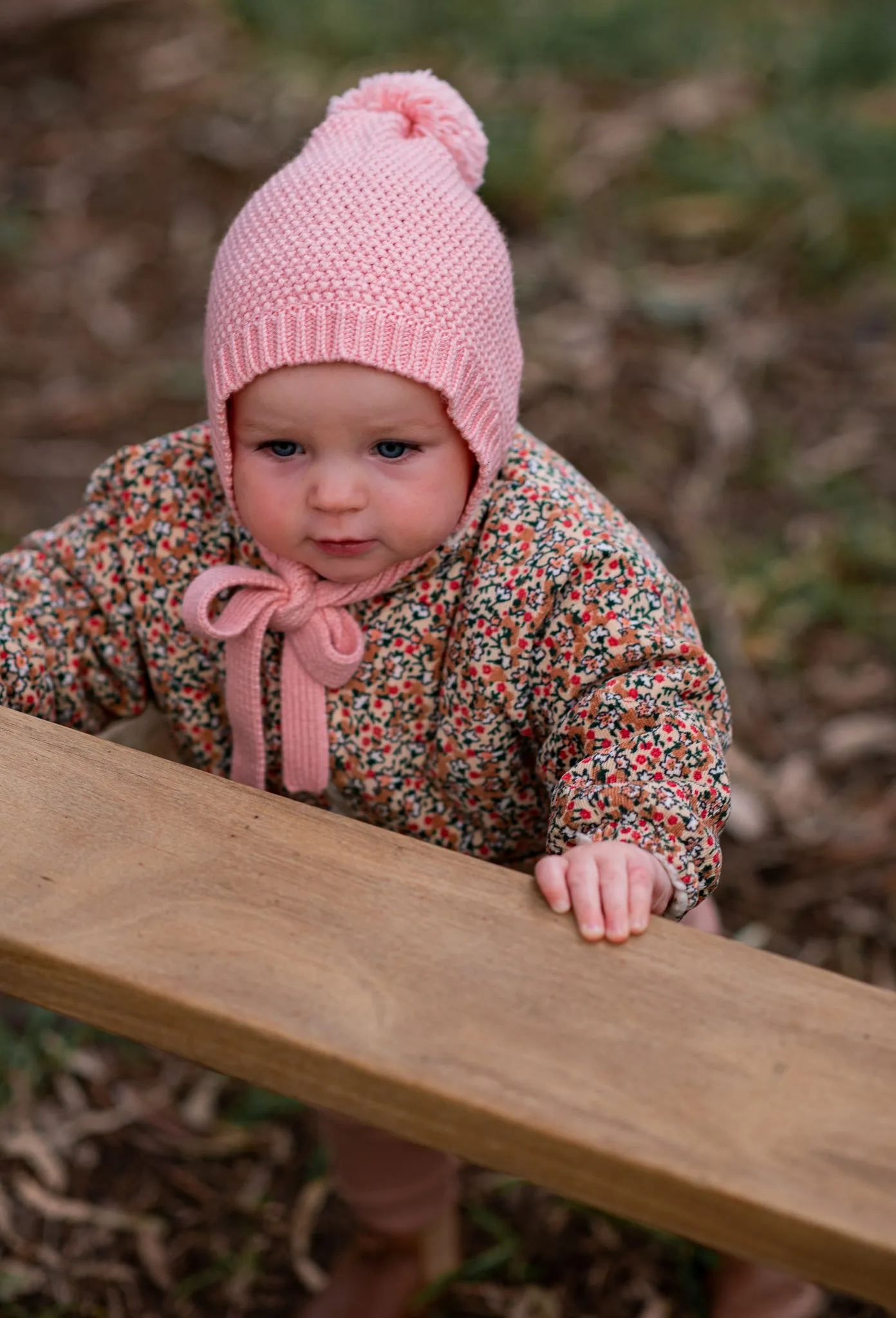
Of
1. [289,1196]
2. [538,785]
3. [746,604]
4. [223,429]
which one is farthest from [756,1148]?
[746,604]

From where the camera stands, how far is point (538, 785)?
1.57 m

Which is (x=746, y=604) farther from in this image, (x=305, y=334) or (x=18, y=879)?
(x=18, y=879)

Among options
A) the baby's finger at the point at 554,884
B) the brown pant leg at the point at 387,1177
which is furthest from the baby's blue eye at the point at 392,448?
the brown pant leg at the point at 387,1177

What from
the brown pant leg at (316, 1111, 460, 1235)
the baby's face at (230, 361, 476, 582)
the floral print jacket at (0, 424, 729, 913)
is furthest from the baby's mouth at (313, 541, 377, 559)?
the brown pant leg at (316, 1111, 460, 1235)

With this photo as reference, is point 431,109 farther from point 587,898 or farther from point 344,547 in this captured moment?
point 587,898

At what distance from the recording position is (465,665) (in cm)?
148

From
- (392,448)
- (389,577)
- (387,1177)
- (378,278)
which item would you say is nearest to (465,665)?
(389,577)

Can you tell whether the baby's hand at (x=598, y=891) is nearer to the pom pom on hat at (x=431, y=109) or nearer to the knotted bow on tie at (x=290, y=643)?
the knotted bow on tie at (x=290, y=643)

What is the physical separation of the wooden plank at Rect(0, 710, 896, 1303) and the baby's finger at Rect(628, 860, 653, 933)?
1 cm

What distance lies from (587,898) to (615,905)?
2 cm

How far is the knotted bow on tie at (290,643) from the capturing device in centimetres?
148

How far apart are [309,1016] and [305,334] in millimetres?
614

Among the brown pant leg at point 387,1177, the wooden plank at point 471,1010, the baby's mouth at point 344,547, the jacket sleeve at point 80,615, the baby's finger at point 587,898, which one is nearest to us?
the wooden plank at point 471,1010

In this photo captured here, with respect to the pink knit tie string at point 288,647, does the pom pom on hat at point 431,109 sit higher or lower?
higher
